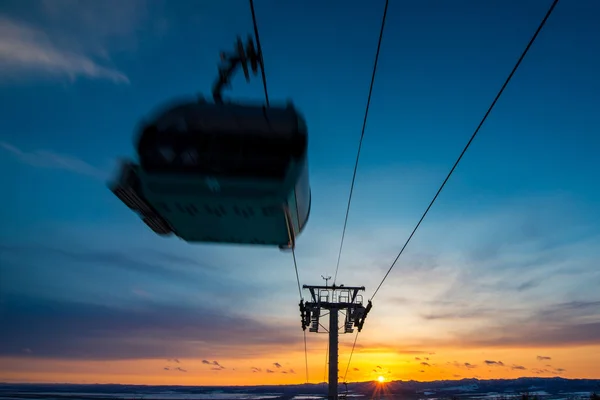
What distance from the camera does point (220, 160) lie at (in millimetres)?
5359

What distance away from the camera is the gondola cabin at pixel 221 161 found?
5406mm

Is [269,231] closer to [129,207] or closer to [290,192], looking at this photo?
[290,192]

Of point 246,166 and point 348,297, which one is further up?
point 348,297

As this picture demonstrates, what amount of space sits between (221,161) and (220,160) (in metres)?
0.02

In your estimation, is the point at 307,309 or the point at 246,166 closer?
the point at 246,166

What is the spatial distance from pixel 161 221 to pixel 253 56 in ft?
9.71

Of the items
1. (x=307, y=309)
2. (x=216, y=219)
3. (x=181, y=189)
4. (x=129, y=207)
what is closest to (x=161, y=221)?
(x=129, y=207)

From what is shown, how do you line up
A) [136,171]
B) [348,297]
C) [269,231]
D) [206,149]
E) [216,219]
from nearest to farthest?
[206,149], [136,171], [216,219], [269,231], [348,297]

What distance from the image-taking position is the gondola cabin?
5406mm

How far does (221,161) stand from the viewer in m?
5.36

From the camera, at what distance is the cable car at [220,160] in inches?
213

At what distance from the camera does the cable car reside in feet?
17.7

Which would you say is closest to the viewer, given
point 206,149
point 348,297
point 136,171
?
point 206,149

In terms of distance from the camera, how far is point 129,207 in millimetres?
6586
